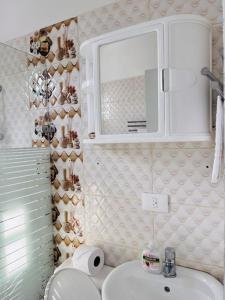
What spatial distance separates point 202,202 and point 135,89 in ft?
2.06

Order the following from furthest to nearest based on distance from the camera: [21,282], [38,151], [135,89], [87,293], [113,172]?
[38,151] → [21,282] → [113,172] → [87,293] → [135,89]

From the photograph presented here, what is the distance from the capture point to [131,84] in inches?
45.5

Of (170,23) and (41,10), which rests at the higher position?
(41,10)

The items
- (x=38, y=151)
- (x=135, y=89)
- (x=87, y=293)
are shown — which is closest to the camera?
(x=135, y=89)

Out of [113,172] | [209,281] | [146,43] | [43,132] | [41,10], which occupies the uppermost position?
[41,10]

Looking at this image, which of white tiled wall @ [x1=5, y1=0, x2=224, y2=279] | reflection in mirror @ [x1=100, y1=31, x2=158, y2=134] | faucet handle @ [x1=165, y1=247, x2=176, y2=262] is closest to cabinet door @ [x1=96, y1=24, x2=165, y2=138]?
A: reflection in mirror @ [x1=100, y1=31, x2=158, y2=134]

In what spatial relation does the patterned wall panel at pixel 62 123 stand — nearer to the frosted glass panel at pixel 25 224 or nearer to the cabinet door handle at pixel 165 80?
the frosted glass panel at pixel 25 224

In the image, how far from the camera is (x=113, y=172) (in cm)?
142

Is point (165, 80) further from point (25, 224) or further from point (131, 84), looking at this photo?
point (25, 224)

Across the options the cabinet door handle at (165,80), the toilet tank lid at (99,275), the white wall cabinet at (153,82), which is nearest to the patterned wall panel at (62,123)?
the toilet tank lid at (99,275)

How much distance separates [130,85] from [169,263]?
0.88 meters

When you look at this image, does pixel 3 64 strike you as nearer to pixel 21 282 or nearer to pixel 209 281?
pixel 21 282

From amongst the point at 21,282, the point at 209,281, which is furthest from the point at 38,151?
the point at 209,281

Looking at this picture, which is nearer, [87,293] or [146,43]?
[146,43]
